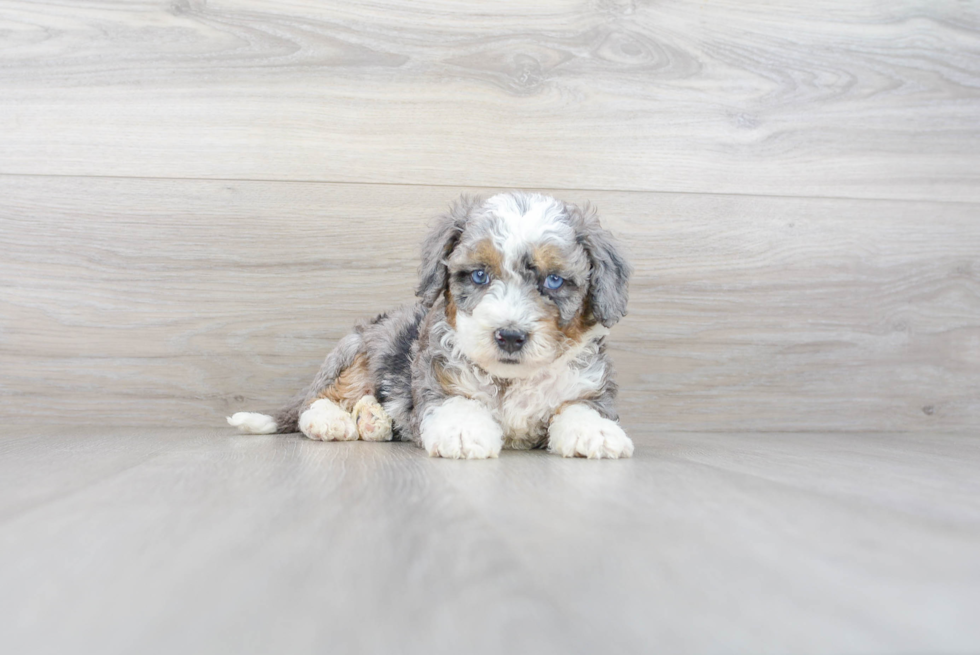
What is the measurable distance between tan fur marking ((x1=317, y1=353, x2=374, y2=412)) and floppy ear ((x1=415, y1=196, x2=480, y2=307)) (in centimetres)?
45

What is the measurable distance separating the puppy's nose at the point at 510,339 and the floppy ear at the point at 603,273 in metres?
0.32

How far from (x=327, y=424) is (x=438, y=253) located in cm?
68

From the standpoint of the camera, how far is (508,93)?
3119 millimetres

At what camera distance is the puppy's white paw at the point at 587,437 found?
2.13 meters

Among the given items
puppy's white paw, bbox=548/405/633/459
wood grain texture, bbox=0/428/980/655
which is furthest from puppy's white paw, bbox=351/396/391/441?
wood grain texture, bbox=0/428/980/655

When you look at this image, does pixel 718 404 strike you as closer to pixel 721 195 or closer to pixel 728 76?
pixel 721 195

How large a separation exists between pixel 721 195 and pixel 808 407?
3.17ft

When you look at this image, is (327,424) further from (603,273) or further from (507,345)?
(603,273)

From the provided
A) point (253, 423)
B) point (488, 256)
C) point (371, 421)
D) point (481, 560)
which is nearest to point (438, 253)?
point (488, 256)

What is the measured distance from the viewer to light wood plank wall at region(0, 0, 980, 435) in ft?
9.89

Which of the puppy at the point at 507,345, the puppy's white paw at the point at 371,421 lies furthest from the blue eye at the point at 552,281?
the puppy's white paw at the point at 371,421

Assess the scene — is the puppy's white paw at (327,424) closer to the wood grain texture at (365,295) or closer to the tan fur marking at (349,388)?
the tan fur marking at (349,388)

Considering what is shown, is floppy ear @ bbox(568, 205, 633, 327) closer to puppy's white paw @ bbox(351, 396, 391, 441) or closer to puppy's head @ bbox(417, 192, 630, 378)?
puppy's head @ bbox(417, 192, 630, 378)

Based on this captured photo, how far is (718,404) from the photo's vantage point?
3246mm
